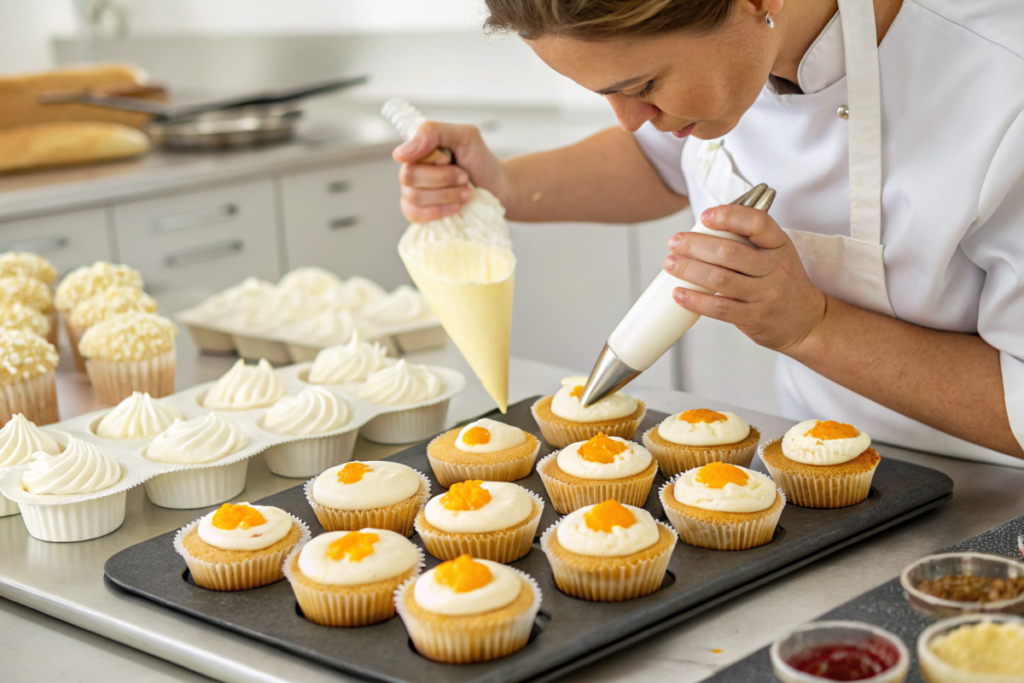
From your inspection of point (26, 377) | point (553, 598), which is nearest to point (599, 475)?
point (553, 598)

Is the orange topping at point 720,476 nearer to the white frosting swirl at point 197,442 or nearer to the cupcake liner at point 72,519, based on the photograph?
the white frosting swirl at point 197,442

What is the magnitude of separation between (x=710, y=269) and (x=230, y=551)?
0.61 metres

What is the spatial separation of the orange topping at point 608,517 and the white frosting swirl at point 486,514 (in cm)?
9

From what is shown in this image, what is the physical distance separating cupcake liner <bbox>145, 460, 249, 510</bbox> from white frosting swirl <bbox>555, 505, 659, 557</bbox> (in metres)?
0.47

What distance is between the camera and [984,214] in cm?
124

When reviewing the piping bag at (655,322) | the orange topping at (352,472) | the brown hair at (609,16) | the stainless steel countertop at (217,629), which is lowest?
the stainless steel countertop at (217,629)

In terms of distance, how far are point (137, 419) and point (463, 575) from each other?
26.0 inches

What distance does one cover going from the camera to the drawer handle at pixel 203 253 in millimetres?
3389

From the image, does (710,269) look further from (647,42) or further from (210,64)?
(210,64)

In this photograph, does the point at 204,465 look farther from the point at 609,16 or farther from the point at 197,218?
the point at 197,218

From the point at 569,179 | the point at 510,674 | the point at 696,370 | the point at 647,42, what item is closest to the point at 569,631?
the point at 510,674

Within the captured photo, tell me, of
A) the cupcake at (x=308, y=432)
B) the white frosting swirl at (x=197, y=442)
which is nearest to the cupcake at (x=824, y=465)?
the cupcake at (x=308, y=432)

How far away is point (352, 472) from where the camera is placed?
4.14 feet

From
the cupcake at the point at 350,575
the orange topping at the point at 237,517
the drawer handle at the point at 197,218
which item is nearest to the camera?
the cupcake at the point at 350,575
